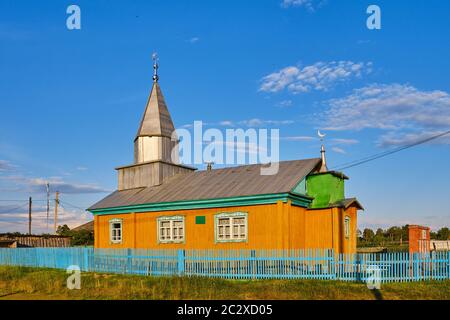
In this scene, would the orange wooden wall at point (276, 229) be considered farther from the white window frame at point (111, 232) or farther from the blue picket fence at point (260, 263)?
the white window frame at point (111, 232)

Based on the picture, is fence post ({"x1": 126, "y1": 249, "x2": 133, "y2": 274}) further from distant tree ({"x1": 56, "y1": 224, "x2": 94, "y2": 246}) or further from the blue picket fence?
distant tree ({"x1": 56, "y1": 224, "x2": 94, "y2": 246})

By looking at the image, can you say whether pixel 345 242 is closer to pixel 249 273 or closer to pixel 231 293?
pixel 249 273

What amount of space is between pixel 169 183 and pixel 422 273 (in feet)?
48.8

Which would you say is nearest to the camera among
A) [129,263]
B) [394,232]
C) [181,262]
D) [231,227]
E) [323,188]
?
[181,262]

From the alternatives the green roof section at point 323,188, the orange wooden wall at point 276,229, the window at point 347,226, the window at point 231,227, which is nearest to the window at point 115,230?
the orange wooden wall at point 276,229

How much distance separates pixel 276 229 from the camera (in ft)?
69.4

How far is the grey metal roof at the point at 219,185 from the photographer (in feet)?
73.9

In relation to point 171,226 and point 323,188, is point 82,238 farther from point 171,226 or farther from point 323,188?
point 323,188

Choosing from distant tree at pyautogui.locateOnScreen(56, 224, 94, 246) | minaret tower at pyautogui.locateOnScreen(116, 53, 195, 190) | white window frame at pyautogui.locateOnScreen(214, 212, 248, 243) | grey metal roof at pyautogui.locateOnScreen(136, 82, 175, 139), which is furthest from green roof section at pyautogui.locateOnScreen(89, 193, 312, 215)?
distant tree at pyautogui.locateOnScreen(56, 224, 94, 246)

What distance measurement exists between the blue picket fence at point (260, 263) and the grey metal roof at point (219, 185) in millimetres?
3017

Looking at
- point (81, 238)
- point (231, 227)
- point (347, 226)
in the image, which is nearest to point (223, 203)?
point (231, 227)

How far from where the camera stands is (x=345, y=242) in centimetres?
2312

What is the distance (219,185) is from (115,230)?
7018mm
